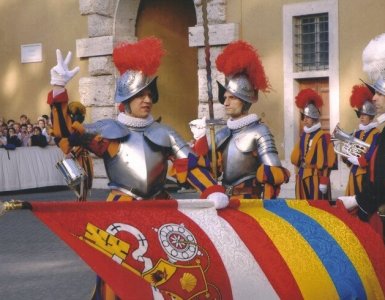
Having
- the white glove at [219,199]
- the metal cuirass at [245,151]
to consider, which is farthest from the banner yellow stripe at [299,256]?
the metal cuirass at [245,151]

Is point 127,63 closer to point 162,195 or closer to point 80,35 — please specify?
point 162,195

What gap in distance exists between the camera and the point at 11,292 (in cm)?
786

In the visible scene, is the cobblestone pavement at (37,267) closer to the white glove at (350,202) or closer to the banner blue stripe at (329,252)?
the banner blue stripe at (329,252)

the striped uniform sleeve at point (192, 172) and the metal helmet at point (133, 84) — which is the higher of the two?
the metal helmet at point (133, 84)

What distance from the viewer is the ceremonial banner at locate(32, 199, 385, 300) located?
513cm

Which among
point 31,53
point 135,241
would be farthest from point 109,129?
point 31,53

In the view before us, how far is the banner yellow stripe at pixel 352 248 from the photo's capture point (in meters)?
5.83

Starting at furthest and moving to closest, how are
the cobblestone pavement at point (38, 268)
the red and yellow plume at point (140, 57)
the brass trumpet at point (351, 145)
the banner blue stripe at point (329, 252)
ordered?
the brass trumpet at point (351, 145) → the cobblestone pavement at point (38, 268) → the red and yellow plume at point (140, 57) → the banner blue stripe at point (329, 252)

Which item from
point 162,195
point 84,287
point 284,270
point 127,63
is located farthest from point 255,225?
point 84,287

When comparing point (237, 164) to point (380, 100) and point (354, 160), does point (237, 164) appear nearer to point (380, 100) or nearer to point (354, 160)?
point (380, 100)

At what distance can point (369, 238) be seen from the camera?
602 cm

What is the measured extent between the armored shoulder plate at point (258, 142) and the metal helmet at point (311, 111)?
478cm

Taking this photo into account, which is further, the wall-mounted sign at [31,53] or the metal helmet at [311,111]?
the wall-mounted sign at [31,53]

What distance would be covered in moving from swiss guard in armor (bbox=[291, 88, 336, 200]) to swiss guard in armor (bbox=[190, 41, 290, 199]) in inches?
157
